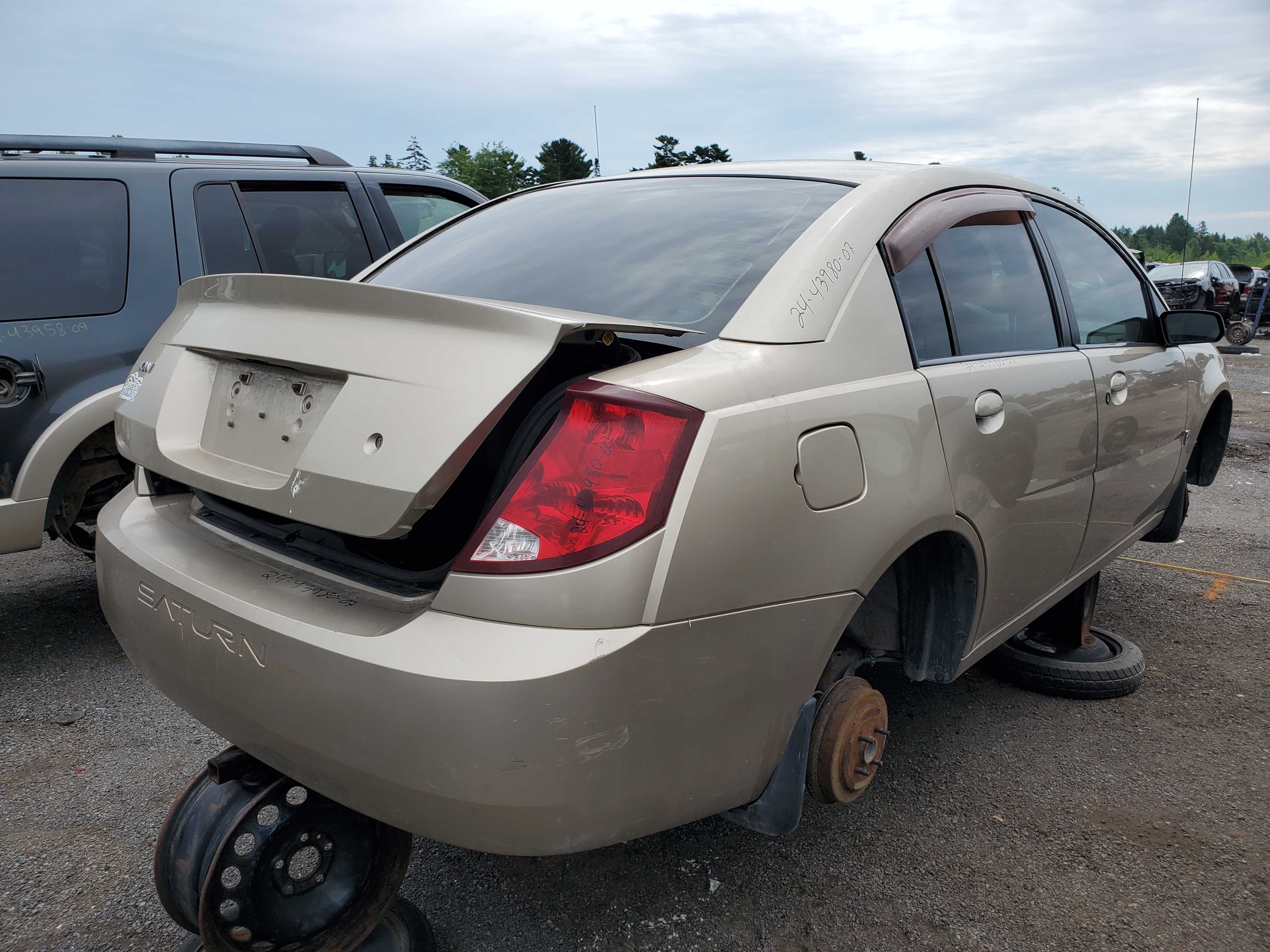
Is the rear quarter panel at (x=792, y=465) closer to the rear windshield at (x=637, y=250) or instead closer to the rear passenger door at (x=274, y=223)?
the rear windshield at (x=637, y=250)

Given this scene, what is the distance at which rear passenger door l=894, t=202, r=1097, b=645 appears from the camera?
2072mm

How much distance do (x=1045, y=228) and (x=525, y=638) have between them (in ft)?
7.43

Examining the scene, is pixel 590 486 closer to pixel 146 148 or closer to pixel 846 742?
pixel 846 742

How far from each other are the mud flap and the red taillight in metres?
0.58

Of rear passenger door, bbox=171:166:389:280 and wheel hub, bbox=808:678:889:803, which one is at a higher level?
rear passenger door, bbox=171:166:389:280

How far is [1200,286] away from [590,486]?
808 inches

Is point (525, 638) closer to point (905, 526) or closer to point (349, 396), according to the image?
point (349, 396)

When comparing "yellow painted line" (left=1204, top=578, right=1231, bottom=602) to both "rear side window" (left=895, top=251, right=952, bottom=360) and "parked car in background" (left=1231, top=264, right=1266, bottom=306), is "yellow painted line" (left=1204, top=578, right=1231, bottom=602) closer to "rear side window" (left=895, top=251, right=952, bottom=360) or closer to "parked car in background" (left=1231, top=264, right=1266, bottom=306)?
"rear side window" (left=895, top=251, right=952, bottom=360)

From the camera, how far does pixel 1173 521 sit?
3758 mm

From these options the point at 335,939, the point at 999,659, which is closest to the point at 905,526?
the point at 335,939

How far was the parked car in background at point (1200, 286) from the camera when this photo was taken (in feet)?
58.9

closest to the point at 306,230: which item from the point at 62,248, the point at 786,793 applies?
the point at 62,248

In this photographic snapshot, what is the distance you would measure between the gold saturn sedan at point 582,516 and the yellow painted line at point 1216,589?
2159 mm

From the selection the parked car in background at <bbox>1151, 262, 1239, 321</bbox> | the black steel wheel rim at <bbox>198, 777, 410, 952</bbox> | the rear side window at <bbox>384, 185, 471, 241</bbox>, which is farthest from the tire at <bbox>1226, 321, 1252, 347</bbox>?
the black steel wheel rim at <bbox>198, 777, 410, 952</bbox>
